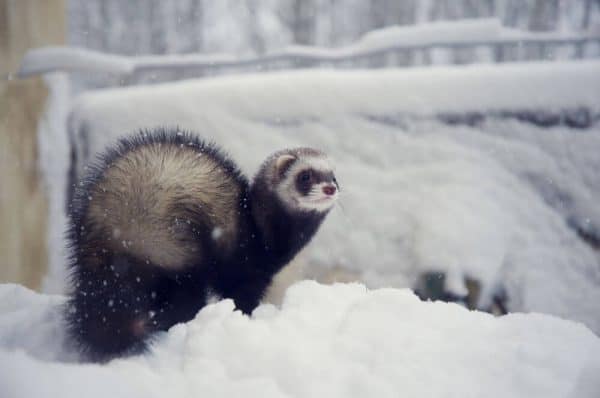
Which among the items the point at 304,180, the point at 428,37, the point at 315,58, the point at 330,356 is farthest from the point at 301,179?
the point at 428,37

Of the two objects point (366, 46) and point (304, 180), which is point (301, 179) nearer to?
point (304, 180)

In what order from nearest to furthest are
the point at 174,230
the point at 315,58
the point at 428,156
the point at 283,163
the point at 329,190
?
1. the point at 174,230
2. the point at 329,190
3. the point at 283,163
4. the point at 315,58
5. the point at 428,156

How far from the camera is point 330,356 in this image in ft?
2.54

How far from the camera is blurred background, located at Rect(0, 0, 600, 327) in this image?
62.4 inches

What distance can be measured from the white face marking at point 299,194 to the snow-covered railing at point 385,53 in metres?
0.61

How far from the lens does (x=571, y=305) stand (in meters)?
1.62

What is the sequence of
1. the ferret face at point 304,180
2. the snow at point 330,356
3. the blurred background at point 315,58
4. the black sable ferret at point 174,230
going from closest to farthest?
1. the snow at point 330,356
2. the black sable ferret at point 174,230
3. the ferret face at point 304,180
4. the blurred background at point 315,58

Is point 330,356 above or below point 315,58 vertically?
below

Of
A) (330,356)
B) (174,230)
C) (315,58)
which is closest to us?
(330,356)

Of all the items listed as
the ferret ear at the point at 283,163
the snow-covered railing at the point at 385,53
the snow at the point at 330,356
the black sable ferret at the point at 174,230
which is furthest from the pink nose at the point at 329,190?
the snow-covered railing at the point at 385,53

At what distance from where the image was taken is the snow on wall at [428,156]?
171 cm

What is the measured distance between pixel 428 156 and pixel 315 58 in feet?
1.97

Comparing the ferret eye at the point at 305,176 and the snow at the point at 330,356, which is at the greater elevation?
the ferret eye at the point at 305,176

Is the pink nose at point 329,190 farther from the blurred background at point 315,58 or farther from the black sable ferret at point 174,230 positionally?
the blurred background at point 315,58
